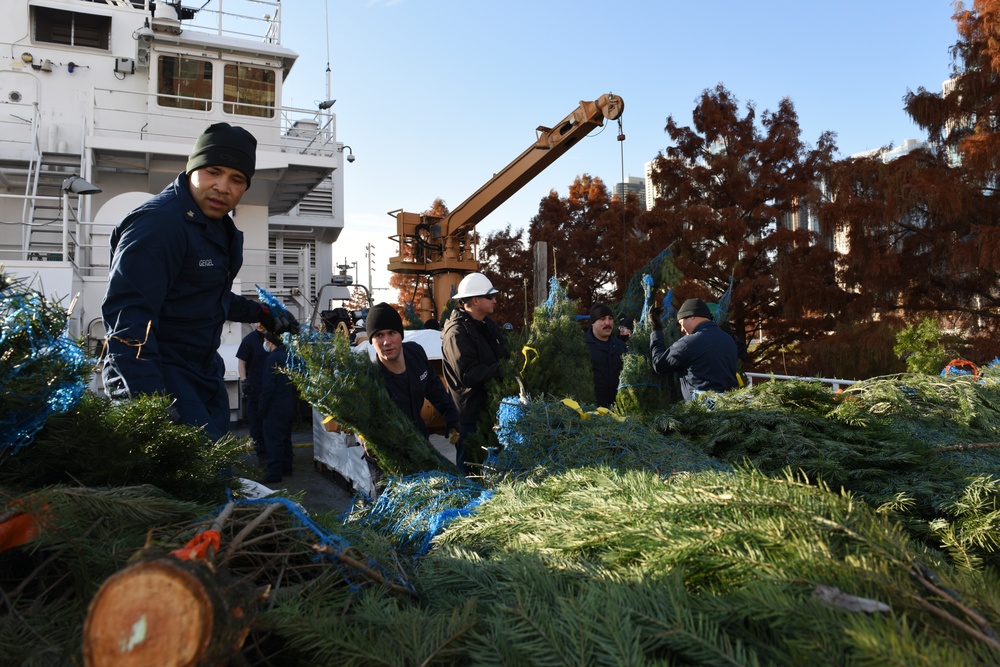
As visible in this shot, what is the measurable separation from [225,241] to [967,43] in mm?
13275

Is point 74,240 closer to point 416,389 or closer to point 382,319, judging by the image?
point 382,319

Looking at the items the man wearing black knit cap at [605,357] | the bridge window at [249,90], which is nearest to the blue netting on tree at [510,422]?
the man wearing black knit cap at [605,357]

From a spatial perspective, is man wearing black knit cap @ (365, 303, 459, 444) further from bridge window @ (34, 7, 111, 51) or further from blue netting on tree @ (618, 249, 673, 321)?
bridge window @ (34, 7, 111, 51)

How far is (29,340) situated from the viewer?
68.2 inches

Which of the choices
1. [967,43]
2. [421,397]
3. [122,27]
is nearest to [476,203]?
[122,27]

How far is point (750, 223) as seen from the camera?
1412cm

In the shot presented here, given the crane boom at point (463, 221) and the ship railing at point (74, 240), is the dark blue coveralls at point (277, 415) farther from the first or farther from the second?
the crane boom at point (463, 221)

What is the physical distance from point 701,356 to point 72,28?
49.4ft

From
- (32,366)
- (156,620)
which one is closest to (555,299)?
(32,366)

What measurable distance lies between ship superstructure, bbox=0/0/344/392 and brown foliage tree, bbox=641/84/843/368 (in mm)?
7578

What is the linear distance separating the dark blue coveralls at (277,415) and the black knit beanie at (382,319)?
3511 mm

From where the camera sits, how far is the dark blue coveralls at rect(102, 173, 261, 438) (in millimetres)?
2428

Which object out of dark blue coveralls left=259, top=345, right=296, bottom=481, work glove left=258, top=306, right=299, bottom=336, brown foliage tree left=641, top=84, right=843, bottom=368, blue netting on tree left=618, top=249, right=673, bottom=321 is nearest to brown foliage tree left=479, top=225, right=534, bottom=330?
brown foliage tree left=641, top=84, right=843, bottom=368

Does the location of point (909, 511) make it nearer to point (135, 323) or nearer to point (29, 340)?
point (29, 340)
